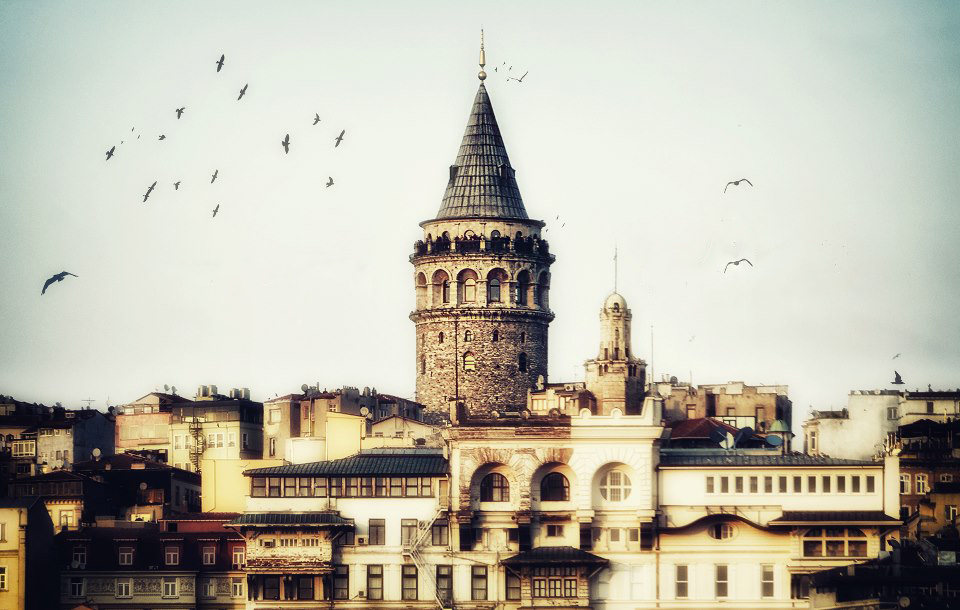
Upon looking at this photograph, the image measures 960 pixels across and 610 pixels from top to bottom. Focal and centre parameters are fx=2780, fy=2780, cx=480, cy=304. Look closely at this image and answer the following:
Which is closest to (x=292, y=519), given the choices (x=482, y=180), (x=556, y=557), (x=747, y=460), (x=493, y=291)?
(x=556, y=557)

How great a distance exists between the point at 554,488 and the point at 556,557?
13.4ft

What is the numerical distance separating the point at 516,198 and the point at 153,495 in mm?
29197

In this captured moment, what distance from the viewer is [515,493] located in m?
129

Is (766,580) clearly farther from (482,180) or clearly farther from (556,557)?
(482,180)

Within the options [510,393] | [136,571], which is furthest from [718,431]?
[136,571]

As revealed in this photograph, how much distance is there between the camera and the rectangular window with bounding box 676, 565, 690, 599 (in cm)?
12688

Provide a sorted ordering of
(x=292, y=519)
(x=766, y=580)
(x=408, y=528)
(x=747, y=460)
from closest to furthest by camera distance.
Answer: (x=766, y=580), (x=292, y=519), (x=408, y=528), (x=747, y=460)

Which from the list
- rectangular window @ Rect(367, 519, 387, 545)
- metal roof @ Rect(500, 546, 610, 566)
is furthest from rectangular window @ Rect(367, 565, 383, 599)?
metal roof @ Rect(500, 546, 610, 566)

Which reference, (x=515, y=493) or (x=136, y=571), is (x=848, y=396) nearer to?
(x=515, y=493)

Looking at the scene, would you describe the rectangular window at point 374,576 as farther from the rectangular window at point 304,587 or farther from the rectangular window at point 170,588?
the rectangular window at point 170,588

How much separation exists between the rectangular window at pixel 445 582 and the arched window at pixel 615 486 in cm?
667

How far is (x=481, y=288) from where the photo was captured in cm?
15525

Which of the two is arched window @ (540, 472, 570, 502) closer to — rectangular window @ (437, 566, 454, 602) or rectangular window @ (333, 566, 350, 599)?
rectangular window @ (437, 566, 454, 602)

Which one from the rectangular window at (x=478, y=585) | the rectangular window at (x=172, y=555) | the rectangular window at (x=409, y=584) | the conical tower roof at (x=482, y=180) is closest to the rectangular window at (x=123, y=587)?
the rectangular window at (x=172, y=555)
